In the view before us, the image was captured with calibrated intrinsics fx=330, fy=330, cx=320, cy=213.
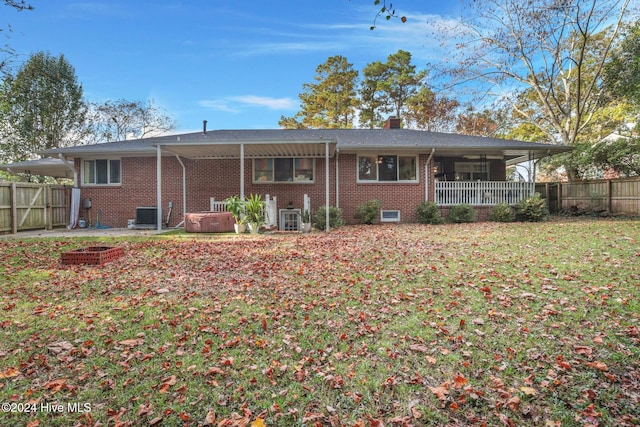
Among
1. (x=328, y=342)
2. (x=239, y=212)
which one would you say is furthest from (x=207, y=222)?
(x=328, y=342)

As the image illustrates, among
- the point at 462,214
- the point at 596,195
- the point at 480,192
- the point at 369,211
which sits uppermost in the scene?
the point at 480,192

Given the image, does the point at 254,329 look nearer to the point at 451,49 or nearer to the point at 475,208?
the point at 475,208

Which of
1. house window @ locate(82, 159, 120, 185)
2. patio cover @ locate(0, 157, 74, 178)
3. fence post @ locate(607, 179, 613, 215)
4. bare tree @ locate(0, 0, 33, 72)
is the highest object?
bare tree @ locate(0, 0, 33, 72)

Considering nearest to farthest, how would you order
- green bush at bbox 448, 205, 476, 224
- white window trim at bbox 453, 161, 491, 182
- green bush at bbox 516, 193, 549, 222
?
green bush at bbox 516, 193, 549, 222 < green bush at bbox 448, 205, 476, 224 < white window trim at bbox 453, 161, 491, 182

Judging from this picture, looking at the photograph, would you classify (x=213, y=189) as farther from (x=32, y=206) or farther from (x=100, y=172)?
(x=32, y=206)

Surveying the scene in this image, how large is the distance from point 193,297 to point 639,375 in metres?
4.41

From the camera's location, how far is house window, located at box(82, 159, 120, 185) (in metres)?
13.6

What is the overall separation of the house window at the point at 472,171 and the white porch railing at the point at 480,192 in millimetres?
2118

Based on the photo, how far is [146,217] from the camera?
12.7 meters

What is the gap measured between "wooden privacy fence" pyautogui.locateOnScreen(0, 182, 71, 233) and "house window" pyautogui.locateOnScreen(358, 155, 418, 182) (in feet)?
38.9

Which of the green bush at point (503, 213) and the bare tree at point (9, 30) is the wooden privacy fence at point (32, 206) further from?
the green bush at point (503, 213)

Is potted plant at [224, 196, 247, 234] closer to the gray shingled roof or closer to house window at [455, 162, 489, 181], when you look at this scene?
the gray shingled roof

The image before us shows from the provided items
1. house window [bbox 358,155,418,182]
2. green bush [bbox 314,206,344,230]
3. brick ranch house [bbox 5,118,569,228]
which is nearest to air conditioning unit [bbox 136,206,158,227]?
brick ranch house [bbox 5,118,569,228]

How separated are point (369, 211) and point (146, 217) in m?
8.59
